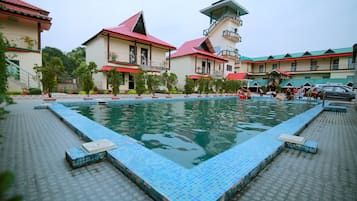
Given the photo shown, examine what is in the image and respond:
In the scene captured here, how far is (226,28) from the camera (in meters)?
29.6

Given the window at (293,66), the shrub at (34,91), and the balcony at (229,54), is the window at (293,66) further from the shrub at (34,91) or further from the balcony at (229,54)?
the shrub at (34,91)

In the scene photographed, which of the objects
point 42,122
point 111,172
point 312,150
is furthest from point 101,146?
point 312,150

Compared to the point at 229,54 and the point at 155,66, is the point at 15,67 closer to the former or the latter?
the point at 155,66

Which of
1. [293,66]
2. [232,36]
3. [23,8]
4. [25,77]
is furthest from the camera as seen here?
[293,66]

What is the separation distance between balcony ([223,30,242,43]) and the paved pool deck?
29.1 metres

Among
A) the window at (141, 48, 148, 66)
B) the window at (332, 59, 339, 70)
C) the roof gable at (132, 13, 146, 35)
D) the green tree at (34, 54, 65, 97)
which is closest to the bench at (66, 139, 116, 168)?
the green tree at (34, 54, 65, 97)

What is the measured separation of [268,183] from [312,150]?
1.57 m

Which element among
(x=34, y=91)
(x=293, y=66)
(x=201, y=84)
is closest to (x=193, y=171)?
(x=34, y=91)

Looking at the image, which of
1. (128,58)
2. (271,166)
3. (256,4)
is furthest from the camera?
(256,4)

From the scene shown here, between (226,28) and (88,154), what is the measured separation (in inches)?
1253

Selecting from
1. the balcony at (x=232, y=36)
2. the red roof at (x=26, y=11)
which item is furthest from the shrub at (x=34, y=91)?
the balcony at (x=232, y=36)

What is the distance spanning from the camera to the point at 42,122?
4672mm

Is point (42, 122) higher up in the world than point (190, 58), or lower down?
lower down

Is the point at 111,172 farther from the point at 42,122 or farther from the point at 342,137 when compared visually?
the point at 342,137
